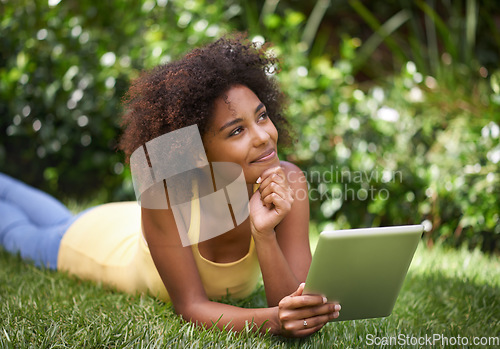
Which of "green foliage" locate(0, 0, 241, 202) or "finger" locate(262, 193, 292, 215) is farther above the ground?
"finger" locate(262, 193, 292, 215)

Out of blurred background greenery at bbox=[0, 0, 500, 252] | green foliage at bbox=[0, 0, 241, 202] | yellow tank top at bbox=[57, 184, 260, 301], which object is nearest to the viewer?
yellow tank top at bbox=[57, 184, 260, 301]

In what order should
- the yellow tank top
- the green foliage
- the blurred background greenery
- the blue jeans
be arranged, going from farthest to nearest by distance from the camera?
the green foliage
the blurred background greenery
the blue jeans
the yellow tank top

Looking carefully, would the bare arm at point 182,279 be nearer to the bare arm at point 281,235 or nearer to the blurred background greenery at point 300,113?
the bare arm at point 281,235

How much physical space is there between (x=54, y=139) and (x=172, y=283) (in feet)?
8.22

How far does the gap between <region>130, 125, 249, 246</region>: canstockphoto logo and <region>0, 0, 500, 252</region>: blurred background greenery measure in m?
1.53

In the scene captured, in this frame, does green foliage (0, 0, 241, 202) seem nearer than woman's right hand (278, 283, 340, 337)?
No

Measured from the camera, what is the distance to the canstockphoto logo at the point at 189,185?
5.61ft

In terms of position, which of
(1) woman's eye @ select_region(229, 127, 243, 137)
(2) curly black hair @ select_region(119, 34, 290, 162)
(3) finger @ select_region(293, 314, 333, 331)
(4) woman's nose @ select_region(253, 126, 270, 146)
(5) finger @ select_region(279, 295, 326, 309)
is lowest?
(3) finger @ select_region(293, 314, 333, 331)

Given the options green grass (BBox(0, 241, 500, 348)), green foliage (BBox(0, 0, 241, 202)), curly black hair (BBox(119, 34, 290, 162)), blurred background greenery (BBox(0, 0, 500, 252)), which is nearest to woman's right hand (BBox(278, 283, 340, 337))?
green grass (BBox(0, 241, 500, 348))

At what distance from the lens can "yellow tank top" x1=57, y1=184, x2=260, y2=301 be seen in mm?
1950

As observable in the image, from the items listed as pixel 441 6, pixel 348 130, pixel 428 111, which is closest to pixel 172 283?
pixel 348 130

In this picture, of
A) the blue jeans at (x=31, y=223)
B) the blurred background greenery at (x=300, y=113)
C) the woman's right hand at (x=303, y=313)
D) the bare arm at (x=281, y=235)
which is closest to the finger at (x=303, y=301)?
the woman's right hand at (x=303, y=313)

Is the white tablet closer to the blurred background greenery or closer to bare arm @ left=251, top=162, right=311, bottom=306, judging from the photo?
bare arm @ left=251, top=162, right=311, bottom=306

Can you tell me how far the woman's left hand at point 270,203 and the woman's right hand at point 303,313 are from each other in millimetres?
221
